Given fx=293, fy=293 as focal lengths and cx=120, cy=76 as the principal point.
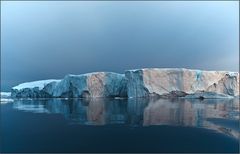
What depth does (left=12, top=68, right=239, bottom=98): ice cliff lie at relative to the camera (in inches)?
1270

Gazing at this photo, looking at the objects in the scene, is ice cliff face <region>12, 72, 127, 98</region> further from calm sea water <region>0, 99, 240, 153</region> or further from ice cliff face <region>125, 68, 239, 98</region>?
calm sea water <region>0, 99, 240, 153</region>

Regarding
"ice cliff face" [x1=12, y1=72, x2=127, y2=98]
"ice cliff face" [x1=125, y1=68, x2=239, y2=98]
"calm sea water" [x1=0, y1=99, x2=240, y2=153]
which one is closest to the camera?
"calm sea water" [x1=0, y1=99, x2=240, y2=153]

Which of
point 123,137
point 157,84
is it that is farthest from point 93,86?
point 123,137

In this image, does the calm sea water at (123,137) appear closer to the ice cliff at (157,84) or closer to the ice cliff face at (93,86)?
the ice cliff at (157,84)

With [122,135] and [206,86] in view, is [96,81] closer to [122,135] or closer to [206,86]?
[206,86]

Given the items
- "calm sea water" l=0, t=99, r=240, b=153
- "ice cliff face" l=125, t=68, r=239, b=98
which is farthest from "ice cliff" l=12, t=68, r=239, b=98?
"calm sea water" l=0, t=99, r=240, b=153

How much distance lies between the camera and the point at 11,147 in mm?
7633

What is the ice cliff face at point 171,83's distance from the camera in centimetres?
3216

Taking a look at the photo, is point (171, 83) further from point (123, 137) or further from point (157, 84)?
point (123, 137)

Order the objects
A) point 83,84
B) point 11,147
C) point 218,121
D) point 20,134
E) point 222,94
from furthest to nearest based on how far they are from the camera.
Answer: point 83,84 → point 222,94 → point 218,121 → point 20,134 → point 11,147

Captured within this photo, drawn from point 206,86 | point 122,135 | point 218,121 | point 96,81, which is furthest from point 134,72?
point 122,135

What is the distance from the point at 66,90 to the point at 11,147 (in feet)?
95.4

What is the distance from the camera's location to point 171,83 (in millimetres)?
32719

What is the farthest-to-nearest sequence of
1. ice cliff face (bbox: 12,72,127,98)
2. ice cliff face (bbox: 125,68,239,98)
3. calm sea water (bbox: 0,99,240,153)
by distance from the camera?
ice cliff face (bbox: 12,72,127,98) < ice cliff face (bbox: 125,68,239,98) < calm sea water (bbox: 0,99,240,153)
